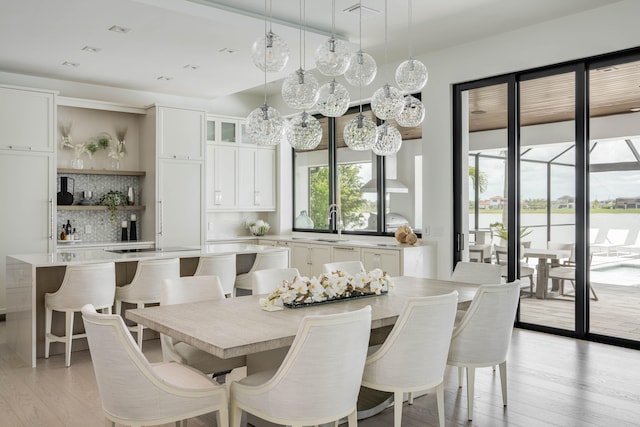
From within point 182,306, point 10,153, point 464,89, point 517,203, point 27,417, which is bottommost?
point 27,417

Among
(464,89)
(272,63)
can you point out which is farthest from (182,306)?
(464,89)

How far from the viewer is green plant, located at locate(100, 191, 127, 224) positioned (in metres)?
7.11

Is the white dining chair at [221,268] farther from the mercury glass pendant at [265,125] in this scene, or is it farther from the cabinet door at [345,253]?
the cabinet door at [345,253]

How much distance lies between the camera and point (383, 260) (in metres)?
6.27

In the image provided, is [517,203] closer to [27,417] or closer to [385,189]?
[385,189]

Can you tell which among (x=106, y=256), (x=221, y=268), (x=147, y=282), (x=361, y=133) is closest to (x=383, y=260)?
(x=221, y=268)

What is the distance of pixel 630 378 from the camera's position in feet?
12.9

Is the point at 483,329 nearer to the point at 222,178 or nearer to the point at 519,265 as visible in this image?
the point at 519,265

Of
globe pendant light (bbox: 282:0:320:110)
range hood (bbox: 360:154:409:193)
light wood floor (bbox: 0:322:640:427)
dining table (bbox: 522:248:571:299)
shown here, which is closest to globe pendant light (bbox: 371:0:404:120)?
globe pendant light (bbox: 282:0:320:110)

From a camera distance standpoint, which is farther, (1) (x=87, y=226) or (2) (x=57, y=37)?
(1) (x=87, y=226)

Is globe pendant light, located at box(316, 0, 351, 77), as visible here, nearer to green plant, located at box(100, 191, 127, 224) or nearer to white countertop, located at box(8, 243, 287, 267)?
white countertop, located at box(8, 243, 287, 267)

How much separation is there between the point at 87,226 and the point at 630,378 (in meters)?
6.36

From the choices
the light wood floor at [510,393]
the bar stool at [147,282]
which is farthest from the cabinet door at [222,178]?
the light wood floor at [510,393]

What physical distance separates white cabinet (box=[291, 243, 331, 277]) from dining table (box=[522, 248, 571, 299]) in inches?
102
